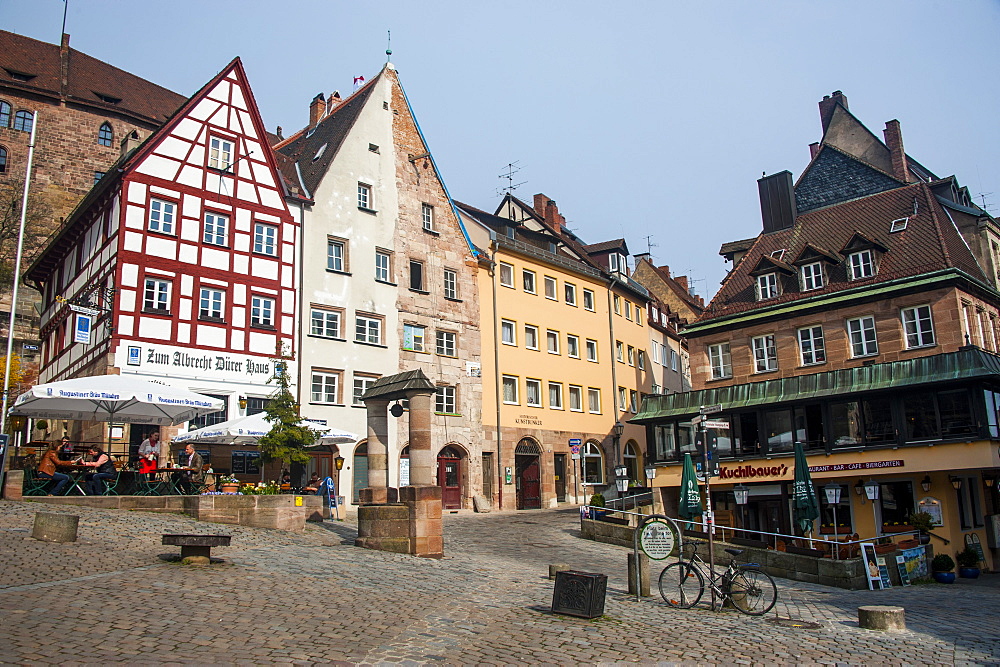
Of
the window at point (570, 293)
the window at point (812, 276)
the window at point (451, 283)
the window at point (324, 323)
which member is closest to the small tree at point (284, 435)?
the window at point (324, 323)

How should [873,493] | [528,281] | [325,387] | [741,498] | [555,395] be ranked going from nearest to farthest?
[741,498] < [873,493] < [325,387] < [555,395] < [528,281]

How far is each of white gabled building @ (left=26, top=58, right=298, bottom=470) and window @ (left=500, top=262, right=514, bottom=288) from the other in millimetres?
10669

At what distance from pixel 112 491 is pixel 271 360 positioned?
9521mm

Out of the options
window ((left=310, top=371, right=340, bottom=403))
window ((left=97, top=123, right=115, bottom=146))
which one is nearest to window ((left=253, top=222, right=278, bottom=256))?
window ((left=310, top=371, right=340, bottom=403))

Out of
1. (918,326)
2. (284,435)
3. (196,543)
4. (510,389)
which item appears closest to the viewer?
(196,543)

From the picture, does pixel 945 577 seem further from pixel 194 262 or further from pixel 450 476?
pixel 194 262

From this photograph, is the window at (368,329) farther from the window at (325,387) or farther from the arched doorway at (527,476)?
the arched doorway at (527,476)

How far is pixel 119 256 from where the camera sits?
2747 centimetres

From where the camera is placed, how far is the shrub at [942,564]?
24359 mm

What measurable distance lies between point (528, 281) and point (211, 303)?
52.8ft

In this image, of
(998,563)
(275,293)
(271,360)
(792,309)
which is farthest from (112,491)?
(998,563)

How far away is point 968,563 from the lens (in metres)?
26.2

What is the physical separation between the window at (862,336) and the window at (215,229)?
22915mm

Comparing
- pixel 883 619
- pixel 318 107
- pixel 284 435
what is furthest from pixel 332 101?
pixel 883 619
